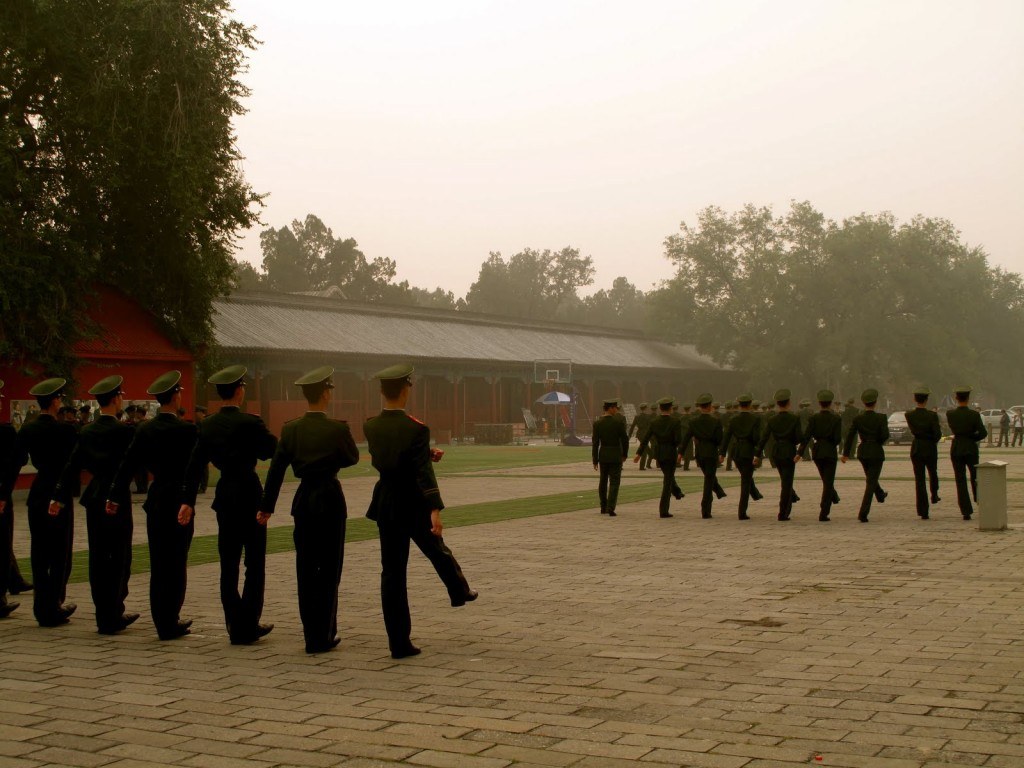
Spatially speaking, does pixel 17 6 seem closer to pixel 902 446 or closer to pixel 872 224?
pixel 902 446

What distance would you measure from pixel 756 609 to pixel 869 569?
2.54 metres

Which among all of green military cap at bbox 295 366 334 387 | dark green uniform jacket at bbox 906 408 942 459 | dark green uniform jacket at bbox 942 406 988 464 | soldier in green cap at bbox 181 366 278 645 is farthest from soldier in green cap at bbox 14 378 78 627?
dark green uniform jacket at bbox 942 406 988 464

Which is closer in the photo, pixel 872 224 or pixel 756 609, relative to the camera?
pixel 756 609

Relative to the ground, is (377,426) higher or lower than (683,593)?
higher

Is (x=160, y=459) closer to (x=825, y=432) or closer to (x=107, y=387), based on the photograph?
(x=107, y=387)

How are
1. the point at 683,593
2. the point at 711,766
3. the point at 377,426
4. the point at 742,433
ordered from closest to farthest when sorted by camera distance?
the point at 711,766
the point at 377,426
the point at 683,593
the point at 742,433

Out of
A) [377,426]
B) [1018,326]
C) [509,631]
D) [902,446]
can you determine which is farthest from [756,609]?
[1018,326]

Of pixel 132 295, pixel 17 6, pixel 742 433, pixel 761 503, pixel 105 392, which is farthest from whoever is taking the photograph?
pixel 132 295

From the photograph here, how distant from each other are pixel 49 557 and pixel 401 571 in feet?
9.82

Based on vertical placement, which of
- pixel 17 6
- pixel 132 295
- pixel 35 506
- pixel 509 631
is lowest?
pixel 509 631

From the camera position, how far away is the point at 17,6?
21.6 metres

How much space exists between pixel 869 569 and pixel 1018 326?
75.8 m

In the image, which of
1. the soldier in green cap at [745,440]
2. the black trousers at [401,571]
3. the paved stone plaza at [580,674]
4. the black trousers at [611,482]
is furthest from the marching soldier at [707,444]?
the black trousers at [401,571]

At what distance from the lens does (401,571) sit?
23.3 ft
